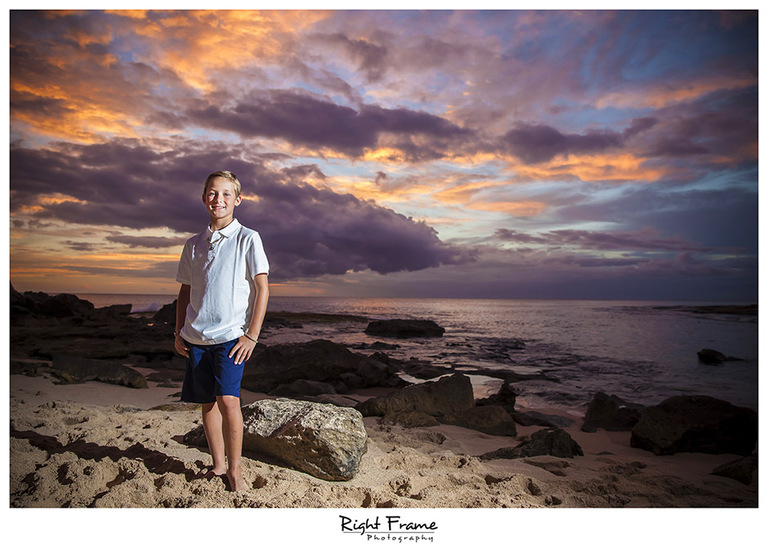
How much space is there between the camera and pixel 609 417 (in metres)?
4.83

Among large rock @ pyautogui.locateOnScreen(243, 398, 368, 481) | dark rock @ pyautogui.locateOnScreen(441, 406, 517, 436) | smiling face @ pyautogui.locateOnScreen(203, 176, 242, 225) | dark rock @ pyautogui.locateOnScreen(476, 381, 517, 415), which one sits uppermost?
smiling face @ pyautogui.locateOnScreen(203, 176, 242, 225)

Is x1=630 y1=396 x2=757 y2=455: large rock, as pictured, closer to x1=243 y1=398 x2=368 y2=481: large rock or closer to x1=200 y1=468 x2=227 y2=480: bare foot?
x1=243 y1=398 x2=368 y2=481: large rock

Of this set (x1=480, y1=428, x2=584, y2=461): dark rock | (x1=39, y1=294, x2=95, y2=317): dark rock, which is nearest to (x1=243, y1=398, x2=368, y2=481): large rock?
(x1=480, y1=428, x2=584, y2=461): dark rock

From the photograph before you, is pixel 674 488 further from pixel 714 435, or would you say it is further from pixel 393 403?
pixel 393 403

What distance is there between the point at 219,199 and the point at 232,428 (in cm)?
110

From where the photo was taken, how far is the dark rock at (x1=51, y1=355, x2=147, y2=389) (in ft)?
16.2

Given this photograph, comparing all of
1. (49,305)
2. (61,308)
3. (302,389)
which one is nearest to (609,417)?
(302,389)

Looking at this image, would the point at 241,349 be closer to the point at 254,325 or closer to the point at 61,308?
the point at 254,325

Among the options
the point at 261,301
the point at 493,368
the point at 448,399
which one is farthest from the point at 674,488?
the point at 493,368

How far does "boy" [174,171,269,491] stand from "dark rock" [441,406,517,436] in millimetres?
2379

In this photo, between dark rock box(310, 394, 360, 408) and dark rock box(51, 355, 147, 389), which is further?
dark rock box(51, 355, 147, 389)

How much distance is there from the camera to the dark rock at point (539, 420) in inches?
187

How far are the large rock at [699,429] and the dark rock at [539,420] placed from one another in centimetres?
98

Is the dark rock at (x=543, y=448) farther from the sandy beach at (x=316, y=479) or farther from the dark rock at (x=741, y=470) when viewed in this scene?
the dark rock at (x=741, y=470)
